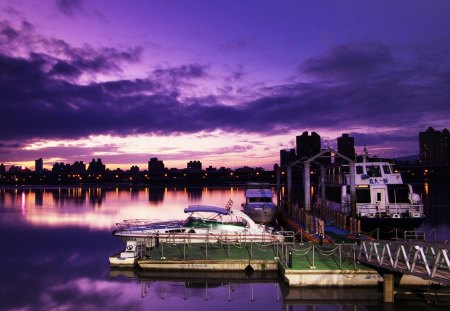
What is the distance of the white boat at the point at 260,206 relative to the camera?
153ft

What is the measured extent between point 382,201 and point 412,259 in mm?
17107

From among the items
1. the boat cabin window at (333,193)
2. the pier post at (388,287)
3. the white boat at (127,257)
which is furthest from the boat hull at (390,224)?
the white boat at (127,257)

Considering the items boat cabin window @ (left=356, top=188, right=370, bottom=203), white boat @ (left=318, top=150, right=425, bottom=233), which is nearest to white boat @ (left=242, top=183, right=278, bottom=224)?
white boat @ (left=318, top=150, right=425, bottom=233)

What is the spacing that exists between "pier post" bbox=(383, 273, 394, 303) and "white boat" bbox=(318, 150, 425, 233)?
14067 mm

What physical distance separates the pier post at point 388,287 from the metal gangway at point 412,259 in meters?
0.32

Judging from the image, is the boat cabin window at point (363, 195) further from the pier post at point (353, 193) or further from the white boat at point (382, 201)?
the pier post at point (353, 193)

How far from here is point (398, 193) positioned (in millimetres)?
35594

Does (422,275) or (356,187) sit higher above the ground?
(356,187)

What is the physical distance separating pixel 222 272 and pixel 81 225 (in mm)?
36306

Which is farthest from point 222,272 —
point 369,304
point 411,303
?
point 411,303

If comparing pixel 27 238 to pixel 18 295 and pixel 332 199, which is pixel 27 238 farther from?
pixel 332 199

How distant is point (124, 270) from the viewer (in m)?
24.4

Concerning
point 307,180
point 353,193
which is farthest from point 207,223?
point 307,180

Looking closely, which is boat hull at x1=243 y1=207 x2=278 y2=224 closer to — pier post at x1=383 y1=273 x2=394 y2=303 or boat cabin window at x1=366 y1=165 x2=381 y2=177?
boat cabin window at x1=366 y1=165 x2=381 y2=177
